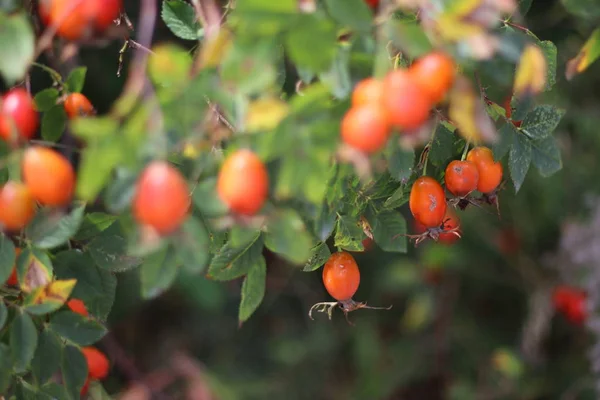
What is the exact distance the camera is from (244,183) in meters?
0.47

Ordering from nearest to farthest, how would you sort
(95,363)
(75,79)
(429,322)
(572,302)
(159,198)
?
(159,198) → (75,79) → (95,363) → (572,302) → (429,322)

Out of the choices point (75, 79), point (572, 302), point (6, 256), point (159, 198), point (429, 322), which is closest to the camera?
point (159, 198)

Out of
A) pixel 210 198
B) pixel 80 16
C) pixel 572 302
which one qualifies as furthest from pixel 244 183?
pixel 572 302

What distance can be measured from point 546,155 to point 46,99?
1.59 feet

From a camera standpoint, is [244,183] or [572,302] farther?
[572,302]

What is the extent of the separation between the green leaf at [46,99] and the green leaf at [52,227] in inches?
5.1

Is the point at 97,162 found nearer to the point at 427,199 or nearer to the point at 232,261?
the point at 232,261

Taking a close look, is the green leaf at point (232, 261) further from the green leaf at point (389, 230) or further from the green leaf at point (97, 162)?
the green leaf at point (97, 162)

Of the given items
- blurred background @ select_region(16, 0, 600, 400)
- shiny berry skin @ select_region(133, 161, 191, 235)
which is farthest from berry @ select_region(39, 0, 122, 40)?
blurred background @ select_region(16, 0, 600, 400)

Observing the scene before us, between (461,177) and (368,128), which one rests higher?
(368,128)

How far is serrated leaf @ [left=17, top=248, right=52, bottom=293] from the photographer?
647mm

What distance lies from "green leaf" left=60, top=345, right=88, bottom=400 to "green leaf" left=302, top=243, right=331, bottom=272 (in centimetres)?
23

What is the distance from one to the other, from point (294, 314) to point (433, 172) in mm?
1418

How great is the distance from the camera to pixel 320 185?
1.64 ft
